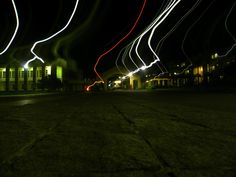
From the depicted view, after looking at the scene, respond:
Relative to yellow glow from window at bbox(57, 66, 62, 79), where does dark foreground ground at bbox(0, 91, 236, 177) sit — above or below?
below

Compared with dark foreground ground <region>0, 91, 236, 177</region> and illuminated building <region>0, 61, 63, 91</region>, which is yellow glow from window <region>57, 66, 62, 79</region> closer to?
illuminated building <region>0, 61, 63, 91</region>

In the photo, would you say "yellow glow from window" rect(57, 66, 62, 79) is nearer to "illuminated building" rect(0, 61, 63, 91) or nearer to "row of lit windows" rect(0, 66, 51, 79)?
"illuminated building" rect(0, 61, 63, 91)

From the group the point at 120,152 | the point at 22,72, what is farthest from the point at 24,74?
the point at 120,152

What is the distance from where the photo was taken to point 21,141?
507cm

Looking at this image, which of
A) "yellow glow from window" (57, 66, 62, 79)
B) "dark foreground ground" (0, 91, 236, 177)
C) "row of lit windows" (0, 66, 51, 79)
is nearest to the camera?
"dark foreground ground" (0, 91, 236, 177)

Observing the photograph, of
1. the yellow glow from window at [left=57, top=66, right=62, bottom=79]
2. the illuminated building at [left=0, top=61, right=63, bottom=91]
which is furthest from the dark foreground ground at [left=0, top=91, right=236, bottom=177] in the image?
the yellow glow from window at [left=57, top=66, right=62, bottom=79]

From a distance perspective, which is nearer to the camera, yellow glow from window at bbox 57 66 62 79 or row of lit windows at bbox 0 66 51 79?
row of lit windows at bbox 0 66 51 79

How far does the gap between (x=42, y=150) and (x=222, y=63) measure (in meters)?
84.2

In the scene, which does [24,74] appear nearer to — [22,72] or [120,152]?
[22,72]

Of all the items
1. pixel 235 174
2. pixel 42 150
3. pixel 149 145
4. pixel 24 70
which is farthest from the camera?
pixel 24 70

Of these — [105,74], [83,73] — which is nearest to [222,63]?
[105,74]

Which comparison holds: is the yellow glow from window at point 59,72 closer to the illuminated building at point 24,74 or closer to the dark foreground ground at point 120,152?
the illuminated building at point 24,74

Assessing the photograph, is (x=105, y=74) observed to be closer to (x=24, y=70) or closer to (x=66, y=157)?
(x=24, y=70)

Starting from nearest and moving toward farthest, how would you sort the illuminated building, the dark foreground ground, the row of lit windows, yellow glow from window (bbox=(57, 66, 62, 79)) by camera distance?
the dark foreground ground < the illuminated building < the row of lit windows < yellow glow from window (bbox=(57, 66, 62, 79))
